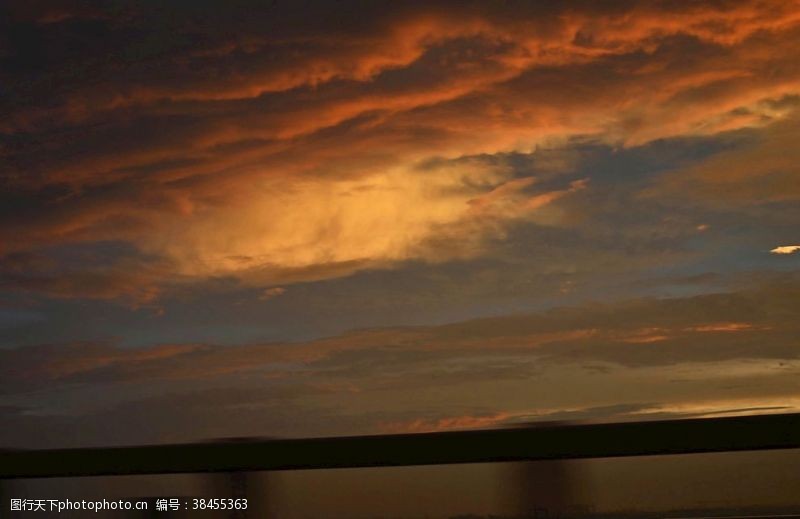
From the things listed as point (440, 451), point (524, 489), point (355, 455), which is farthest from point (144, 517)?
point (524, 489)

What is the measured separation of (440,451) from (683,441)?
37.2 inches

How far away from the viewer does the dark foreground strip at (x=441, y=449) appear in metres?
3.41

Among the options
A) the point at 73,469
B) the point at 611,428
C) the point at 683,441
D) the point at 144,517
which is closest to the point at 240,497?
the point at 144,517

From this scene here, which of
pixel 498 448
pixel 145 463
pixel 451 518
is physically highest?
pixel 145 463

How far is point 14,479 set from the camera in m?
4.39

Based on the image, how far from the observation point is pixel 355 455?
3775mm

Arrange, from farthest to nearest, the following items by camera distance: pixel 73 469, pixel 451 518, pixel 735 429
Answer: pixel 73 469
pixel 451 518
pixel 735 429

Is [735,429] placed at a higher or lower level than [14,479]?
lower

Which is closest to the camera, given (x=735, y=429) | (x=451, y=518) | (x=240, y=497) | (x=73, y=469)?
(x=735, y=429)

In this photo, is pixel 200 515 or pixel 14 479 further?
pixel 14 479

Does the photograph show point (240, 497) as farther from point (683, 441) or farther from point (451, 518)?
point (683, 441)

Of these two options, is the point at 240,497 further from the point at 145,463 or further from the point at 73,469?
the point at 73,469

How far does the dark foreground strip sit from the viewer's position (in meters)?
3.41

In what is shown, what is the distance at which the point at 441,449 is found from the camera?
3.70m
